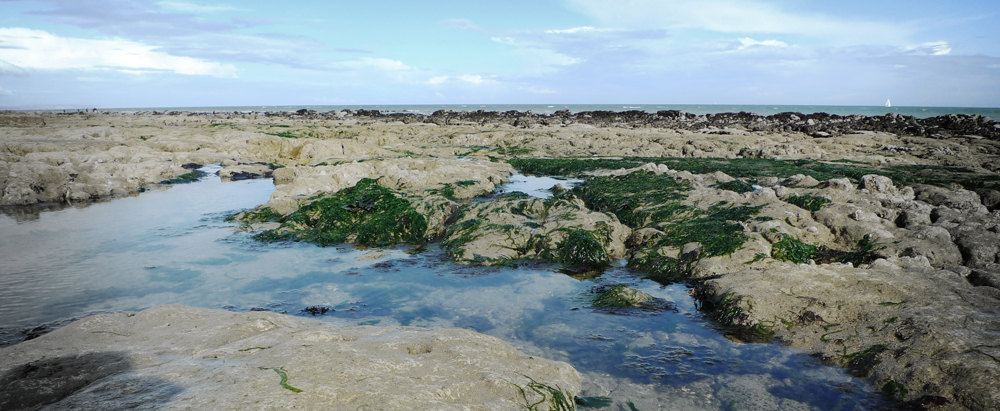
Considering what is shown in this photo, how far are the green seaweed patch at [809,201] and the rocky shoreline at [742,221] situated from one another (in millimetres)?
40

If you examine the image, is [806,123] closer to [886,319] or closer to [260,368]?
[886,319]

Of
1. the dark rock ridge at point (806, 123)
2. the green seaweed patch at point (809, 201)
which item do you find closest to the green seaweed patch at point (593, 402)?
the green seaweed patch at point (809, 201)

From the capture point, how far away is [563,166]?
17.2 meters

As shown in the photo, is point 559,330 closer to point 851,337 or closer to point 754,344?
point 754,344

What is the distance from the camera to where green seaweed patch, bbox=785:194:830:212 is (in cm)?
859

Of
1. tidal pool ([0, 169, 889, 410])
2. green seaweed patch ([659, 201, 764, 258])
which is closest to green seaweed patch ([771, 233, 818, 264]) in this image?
green seaweed patch ([659, 201, 764, 258])

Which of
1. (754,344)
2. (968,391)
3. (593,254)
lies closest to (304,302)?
(593,254)

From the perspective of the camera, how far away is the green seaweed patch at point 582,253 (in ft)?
24.0

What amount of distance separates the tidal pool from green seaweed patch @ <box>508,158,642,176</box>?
935cm

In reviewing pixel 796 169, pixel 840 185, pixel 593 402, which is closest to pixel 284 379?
pixel 593 402

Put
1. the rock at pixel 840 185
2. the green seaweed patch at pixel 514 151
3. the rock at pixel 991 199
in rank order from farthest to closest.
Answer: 1. the green seaweed patch at pixel 514 151
2. the rock at pixel 840 185
3. the rock at pixel 991 199

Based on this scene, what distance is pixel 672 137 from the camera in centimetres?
2383

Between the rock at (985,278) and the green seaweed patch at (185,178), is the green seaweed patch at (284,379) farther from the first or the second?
the green seaweed patch at (185,178)

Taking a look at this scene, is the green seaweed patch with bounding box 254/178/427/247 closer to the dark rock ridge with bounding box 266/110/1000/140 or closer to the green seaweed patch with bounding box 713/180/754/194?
the green seaweed patch with bounding box 713/180/754/194
